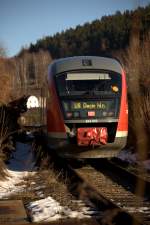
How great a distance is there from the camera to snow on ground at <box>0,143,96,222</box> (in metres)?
6.95

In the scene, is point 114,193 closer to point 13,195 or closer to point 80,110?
point 13,195

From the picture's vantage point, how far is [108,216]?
22.4ft

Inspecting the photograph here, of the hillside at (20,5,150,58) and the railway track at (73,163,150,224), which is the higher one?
the hillside at (20,5,150,58)

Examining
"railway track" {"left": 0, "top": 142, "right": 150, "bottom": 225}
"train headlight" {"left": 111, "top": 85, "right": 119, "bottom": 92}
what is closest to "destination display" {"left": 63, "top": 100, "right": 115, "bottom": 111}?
"train headlight" {"left": 111, "top": 85, "right": 119, "bottom": 92}

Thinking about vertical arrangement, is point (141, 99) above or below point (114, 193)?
above

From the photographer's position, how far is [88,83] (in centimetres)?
1202

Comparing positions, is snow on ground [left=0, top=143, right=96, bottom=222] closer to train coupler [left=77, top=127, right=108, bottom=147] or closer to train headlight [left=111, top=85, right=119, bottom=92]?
train coupler [left=77, top=127, right=108, bottom=147]

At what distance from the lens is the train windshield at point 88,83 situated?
11807 mm

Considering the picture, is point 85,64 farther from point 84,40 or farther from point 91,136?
point 84,40

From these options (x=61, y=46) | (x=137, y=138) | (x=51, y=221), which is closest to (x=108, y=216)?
(x=51, y=221)

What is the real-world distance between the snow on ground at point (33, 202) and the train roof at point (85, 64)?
2694 millimetres

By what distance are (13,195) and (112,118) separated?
3763 millimetres

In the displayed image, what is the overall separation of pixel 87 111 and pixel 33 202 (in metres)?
3.97

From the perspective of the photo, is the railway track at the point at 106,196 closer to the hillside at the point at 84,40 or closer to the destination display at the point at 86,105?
the destination display at the point at 86,105
